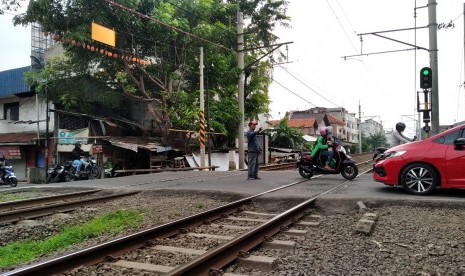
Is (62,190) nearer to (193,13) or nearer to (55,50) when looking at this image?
(193,13)

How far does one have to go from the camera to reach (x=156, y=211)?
303 inches

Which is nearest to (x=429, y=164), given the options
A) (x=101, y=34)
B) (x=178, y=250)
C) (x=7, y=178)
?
(x=178, y=250)

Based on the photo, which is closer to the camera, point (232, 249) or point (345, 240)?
point (232, 249)

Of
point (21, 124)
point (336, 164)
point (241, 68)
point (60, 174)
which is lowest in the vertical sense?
point (60, 174)

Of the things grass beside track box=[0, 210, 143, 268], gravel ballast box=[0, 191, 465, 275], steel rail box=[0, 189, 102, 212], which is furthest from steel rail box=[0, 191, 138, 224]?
grass beside track box=[0, 210, 143, 268]

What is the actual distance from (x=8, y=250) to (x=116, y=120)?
62.1 feet

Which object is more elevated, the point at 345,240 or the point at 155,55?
the point at 155,55

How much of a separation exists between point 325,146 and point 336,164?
0.62 meters

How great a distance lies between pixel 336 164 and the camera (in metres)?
11.7

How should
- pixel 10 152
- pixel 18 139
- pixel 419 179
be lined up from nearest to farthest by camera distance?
1. pixel 419 179
2. pixel 10 152
3. pixel 18 139

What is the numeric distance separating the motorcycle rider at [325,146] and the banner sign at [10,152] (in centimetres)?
1916

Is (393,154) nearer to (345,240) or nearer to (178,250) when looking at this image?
(345,240)

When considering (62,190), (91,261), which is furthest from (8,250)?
(62,190)

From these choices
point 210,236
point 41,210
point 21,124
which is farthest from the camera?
point 21,124
